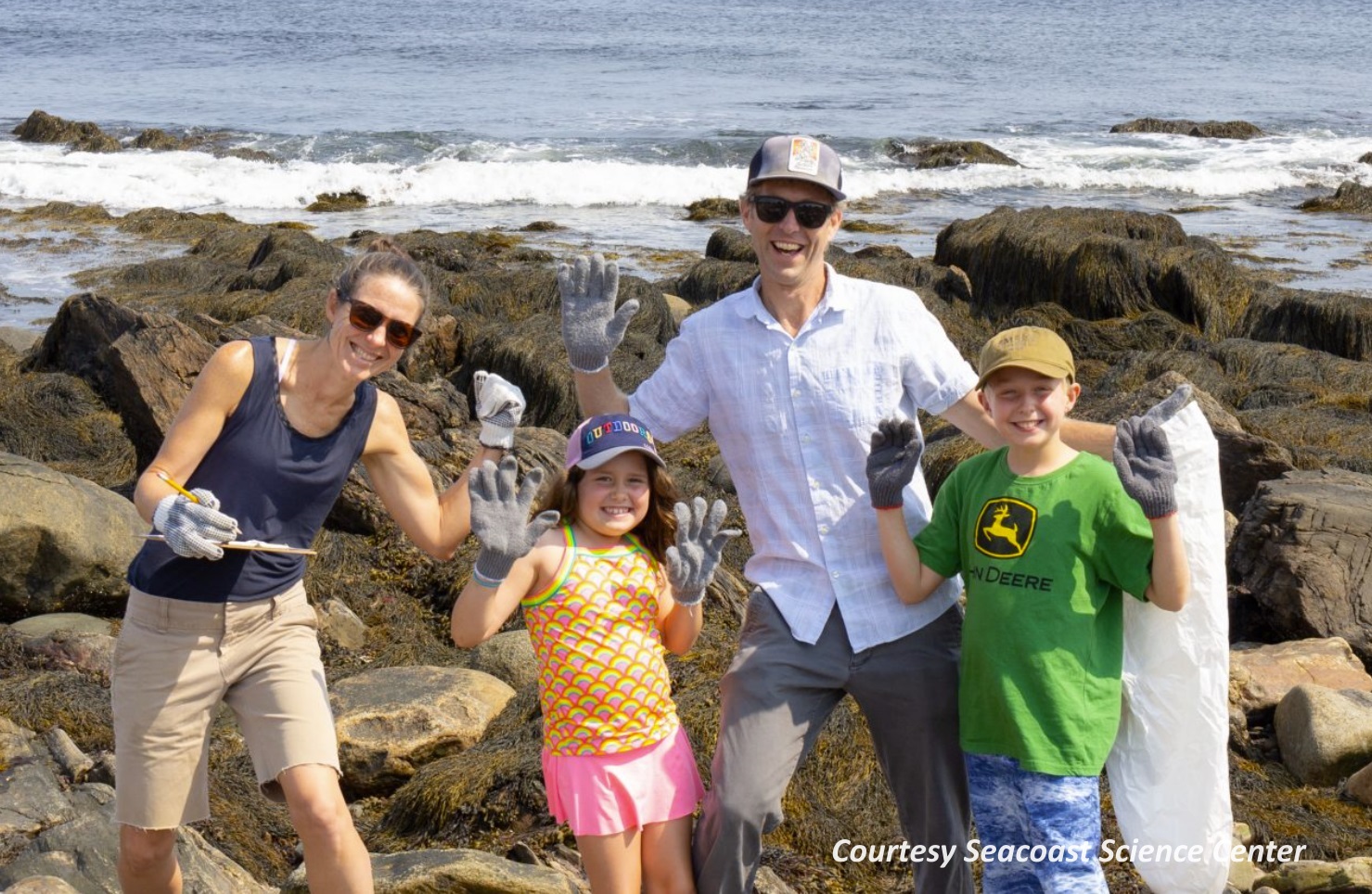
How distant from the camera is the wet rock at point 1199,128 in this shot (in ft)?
113

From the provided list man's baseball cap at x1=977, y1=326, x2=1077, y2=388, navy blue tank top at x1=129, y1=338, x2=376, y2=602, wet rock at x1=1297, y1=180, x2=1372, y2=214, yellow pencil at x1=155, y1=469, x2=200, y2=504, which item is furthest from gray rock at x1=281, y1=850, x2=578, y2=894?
wet rock at x1=1297, y1=180, x2=1372, y2=214

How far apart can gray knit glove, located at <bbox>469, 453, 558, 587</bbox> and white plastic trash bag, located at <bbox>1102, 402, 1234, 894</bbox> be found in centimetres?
147

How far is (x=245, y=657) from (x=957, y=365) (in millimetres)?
1953

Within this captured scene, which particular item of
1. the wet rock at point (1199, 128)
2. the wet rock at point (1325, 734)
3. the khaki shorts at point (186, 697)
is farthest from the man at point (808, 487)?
the wet rock at point (1199, 128)

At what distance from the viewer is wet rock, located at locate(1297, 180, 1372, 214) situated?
24.3 meters

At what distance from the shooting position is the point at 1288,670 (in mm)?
5871

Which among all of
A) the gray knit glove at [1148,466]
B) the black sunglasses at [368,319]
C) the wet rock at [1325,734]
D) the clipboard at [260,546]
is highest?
the black sunglasses at [368,319]

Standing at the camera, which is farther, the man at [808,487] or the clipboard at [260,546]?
the man at [808,487]

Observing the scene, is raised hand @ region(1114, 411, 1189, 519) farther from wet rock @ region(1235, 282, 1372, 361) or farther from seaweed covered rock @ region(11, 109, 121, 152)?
seaweed covered rock @ region(11, 109, 121, 152)

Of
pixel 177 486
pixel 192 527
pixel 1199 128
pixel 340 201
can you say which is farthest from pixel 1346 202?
pixel 192 527

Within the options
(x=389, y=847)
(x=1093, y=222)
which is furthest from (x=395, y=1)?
(x=389, y=847)

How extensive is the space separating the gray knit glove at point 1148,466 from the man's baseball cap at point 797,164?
0.98 meters

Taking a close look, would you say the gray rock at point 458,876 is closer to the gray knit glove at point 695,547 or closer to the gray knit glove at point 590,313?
the gray knit glove at point 695,547

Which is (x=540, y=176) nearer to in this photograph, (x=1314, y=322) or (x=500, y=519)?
(x=1314, y=322)
